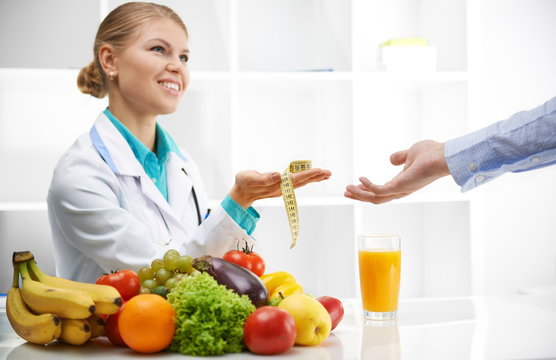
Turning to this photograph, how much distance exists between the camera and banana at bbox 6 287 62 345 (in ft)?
3.35

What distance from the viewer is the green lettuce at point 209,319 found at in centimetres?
95

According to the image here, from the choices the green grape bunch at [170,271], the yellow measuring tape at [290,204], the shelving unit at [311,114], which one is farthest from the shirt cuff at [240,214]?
the shelving unit at [311,114]

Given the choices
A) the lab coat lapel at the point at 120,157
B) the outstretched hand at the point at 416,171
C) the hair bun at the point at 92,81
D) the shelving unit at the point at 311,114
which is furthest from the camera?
the shelving unit at the point at 311,114

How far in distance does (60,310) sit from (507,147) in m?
1.00

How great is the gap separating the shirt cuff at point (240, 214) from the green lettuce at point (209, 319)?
0.68m

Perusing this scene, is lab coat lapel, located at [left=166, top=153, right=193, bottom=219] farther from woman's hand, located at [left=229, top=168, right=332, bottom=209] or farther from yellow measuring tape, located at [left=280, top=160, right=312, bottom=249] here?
yellow measuring tape, located at [left=280, top=160, right=312, bottom=249]

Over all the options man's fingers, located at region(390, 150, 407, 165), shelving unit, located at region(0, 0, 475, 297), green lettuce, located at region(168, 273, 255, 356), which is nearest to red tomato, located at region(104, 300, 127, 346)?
green lettuce, located at region(168, 273, 255, 356)

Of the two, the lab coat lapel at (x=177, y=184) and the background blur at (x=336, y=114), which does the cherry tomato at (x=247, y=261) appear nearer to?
the lab coat lapel at (x=177, y=184)

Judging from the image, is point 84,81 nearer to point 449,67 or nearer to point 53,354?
point 53,354

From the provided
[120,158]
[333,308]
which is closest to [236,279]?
[333,308]

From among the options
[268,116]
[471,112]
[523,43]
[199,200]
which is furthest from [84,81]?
[523,43]

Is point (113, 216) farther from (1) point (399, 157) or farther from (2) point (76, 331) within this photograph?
(1) point (399, 157)

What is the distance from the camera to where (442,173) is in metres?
1.39

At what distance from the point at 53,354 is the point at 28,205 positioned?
167 centimetres
